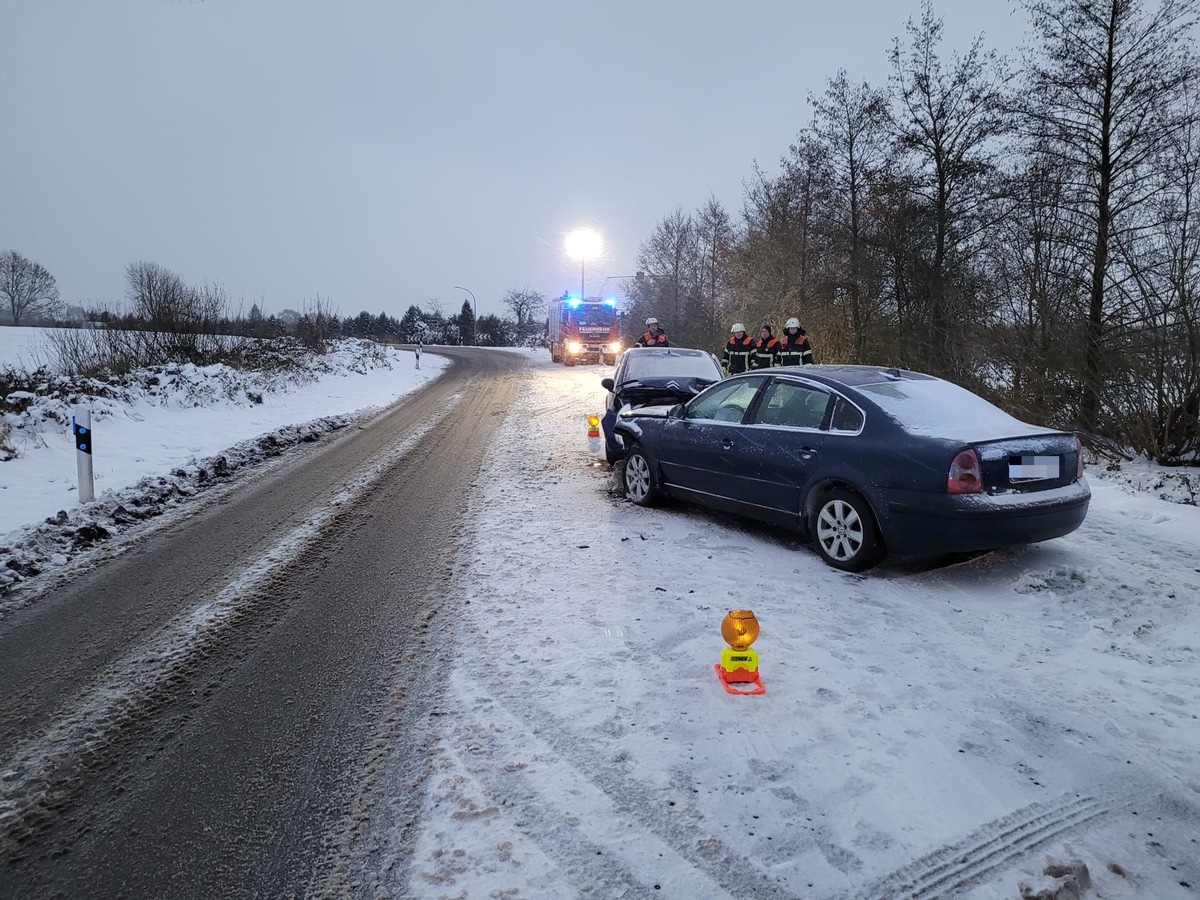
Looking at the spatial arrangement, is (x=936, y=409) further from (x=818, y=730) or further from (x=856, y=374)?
(x=818, y=730)

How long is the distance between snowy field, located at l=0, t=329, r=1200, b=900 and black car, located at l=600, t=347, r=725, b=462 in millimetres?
3815

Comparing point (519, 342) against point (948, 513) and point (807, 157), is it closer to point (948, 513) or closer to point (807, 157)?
point (807, 157)

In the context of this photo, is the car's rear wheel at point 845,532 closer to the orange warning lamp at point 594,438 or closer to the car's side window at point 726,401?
the car's side window at point 726,401

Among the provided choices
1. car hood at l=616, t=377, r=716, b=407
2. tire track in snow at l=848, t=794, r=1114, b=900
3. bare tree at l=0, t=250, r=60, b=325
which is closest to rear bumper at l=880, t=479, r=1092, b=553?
tire track in snow at l=848, t=794, r=1114, b=900

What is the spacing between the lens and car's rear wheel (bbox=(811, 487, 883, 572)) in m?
4.95

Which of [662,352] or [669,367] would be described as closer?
[669,367]

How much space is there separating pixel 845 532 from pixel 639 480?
2.55 m

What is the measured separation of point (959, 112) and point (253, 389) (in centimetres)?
1904

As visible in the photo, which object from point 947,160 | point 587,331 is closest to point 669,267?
point 587,331

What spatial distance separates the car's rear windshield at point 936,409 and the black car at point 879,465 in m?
0.01

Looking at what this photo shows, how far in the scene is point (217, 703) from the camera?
3.30m

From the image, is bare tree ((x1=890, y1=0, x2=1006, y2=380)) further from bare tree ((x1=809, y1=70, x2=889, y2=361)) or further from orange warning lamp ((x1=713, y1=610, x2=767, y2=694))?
orange warning lamp ((x1=713, y1=610, x2=767, y2=694))

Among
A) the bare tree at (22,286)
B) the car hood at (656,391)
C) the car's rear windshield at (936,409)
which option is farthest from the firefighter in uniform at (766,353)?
the bare tree at (22,286)

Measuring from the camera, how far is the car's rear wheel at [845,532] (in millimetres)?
4949
